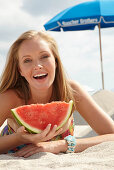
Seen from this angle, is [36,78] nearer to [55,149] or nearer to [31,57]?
[31,57]

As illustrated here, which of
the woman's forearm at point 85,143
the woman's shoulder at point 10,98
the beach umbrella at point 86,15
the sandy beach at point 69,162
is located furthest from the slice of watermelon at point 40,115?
the beach umbrella at point 86,15

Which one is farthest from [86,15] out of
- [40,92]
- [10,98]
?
[10,98]

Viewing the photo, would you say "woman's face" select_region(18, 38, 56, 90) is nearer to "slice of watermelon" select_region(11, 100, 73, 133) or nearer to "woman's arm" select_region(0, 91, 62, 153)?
"slice of watermelon" select_region(11, 100, 73, 133)

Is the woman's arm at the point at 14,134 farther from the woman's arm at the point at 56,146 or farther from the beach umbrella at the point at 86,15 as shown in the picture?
the beach umbrella at the point at 86,15

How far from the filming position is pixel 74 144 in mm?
2248

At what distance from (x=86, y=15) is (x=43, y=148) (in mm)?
7911

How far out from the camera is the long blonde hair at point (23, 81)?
280cm

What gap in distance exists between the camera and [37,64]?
2.45 metres

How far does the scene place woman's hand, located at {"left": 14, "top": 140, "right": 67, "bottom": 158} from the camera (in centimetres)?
205

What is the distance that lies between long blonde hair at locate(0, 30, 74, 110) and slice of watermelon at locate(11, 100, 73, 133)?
0.45 metres

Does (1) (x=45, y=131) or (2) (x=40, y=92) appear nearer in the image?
(1) (x=45, y=131)

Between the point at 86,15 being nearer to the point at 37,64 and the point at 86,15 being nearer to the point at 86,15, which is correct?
the point at 86,15

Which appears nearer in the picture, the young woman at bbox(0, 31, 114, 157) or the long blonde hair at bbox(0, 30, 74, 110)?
the young woman at bbox(0, 31, 114, 157)

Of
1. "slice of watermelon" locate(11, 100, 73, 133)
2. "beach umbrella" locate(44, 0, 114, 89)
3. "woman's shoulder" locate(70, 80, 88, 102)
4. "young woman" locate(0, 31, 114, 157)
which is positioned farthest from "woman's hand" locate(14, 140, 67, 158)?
"beach umbrella" locate(44, 0, 114, 89)
